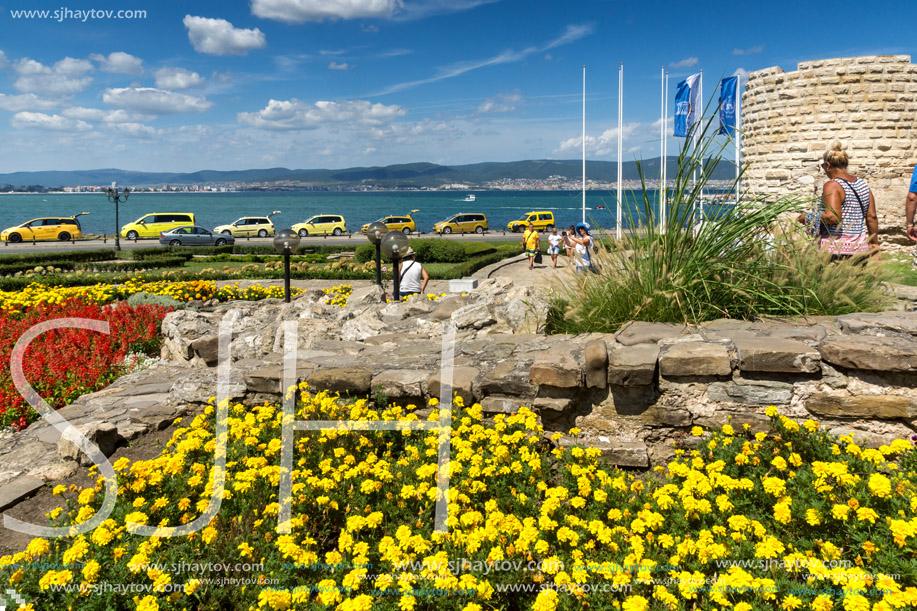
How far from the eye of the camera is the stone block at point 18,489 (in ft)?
10.1

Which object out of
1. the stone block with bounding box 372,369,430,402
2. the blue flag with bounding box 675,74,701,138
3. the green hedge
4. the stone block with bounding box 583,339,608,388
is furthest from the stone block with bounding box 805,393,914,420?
the green hedge

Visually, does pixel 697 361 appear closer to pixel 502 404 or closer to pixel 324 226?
pixel 502 404

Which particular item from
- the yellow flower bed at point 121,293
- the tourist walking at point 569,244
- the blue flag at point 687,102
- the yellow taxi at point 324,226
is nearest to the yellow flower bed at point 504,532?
the tourist walking at point 569,244

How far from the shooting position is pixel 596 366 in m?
3.35

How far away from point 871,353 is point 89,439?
466cm

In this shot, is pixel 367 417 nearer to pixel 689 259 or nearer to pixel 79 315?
pixel 689 259

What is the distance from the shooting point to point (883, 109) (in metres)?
12.5

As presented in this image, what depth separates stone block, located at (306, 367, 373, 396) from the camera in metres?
3.75

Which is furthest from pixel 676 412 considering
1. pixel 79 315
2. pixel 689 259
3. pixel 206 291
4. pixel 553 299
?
pixel 206 291

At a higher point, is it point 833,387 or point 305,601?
point 833,387

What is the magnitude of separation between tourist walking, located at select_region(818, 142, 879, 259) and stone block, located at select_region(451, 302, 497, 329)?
9.40 feet

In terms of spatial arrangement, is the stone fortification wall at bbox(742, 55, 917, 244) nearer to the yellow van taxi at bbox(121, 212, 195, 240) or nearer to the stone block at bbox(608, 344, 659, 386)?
the stone block at bbox(608, 344, 659, 386)

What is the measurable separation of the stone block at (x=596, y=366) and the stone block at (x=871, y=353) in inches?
48.1

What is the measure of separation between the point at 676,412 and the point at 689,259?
1286 mm
